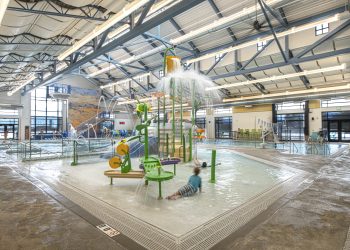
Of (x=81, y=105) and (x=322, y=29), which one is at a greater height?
(x=322, y=29)

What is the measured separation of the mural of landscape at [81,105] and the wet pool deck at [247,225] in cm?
2246

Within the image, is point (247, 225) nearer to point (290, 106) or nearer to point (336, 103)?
point (336, 103)

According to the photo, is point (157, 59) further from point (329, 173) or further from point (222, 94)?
point (329, 173)

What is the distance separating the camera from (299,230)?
2.87 m

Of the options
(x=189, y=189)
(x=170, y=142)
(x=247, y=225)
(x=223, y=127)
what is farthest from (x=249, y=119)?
(x=247, y=225)

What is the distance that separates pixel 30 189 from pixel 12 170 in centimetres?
292

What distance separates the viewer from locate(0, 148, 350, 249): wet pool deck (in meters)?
2.53

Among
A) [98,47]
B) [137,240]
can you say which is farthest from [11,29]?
[137,240]

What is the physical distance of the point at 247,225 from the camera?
9.89 feet

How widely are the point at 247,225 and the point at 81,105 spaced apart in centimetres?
2621

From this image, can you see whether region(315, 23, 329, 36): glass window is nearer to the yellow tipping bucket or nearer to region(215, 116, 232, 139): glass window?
the yellow tipping bucket

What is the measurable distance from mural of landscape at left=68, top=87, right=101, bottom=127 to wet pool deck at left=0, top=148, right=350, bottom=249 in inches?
884

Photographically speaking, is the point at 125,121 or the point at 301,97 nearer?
the point at 301,97

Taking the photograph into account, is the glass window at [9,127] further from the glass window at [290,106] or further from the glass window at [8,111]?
the glass window at [290,106]
